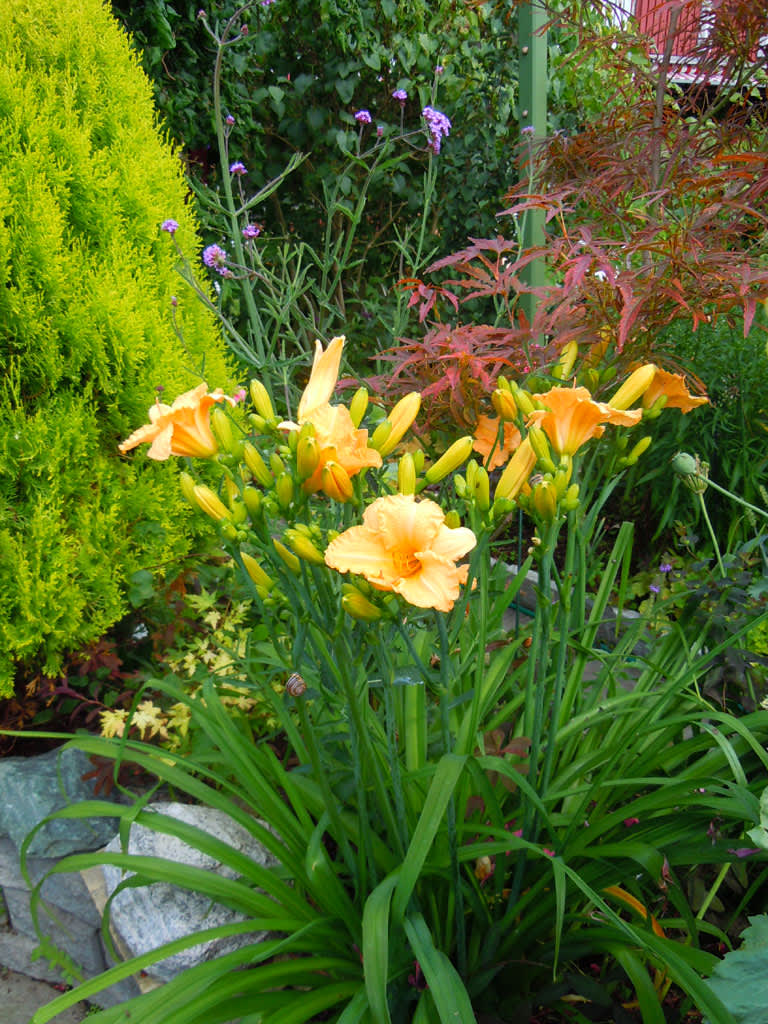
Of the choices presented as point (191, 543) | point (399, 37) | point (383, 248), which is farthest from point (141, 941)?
point (399, 37)

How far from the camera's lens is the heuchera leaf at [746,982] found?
84 centimetres

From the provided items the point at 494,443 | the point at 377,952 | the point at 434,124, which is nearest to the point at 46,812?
the point at 377,952

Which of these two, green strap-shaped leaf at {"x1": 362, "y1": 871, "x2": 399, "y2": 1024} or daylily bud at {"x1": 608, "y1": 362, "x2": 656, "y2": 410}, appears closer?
green strap-shaped leaf at {"x1": 362, "y1": 871, "x2": 399, "y2": 1024}

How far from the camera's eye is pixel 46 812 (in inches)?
70.7

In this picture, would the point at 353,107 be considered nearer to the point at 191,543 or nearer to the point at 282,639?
the point at 191,543

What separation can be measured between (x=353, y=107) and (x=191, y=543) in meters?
2.95

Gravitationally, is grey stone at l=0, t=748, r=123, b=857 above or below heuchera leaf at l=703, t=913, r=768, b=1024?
below

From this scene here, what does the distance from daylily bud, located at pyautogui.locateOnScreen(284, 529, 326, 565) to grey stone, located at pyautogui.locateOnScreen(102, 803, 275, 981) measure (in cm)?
89

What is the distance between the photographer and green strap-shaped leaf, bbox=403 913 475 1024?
934mm

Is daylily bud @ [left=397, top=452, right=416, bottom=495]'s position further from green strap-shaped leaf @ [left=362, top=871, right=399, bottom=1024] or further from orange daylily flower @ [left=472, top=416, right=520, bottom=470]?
green strap-shaped leaf @ [left=362, top=871, right=399, bottom=1024]

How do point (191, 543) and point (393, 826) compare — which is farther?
point (191, 543)

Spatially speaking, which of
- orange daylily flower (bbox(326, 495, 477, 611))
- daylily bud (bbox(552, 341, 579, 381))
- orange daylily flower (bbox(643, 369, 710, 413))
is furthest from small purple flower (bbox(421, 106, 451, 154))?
orange daylily flower (bbox(326, 495, 477, 611))

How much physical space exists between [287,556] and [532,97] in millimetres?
3161

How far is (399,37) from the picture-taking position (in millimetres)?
3885
